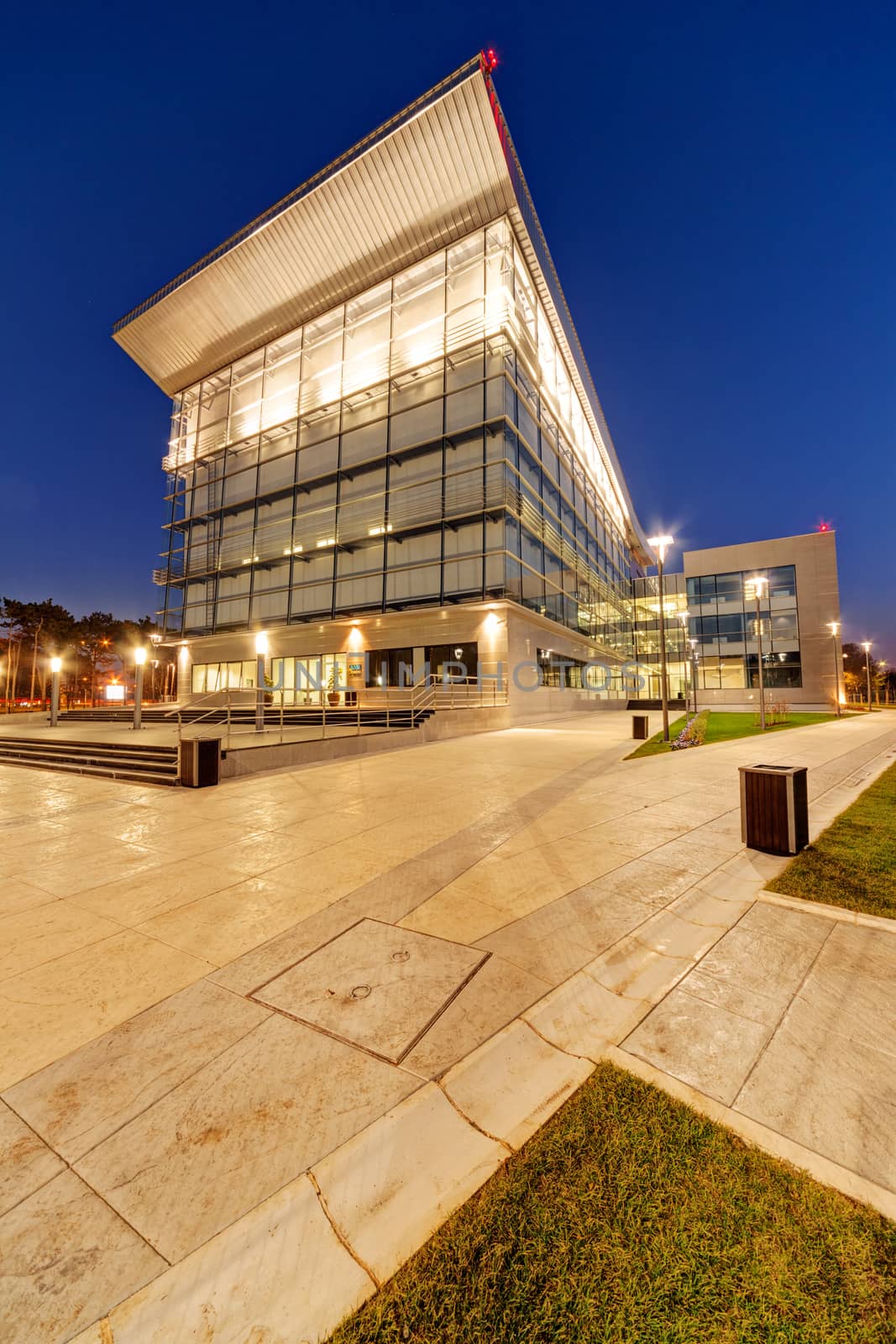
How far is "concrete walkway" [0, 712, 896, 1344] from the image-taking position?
5.79 feet

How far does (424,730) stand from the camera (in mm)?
18188

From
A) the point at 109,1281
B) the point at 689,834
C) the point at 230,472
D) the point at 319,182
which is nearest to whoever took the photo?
the point at 109,1281

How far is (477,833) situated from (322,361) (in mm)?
36636

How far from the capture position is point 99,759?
496 inches

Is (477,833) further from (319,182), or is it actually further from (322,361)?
(319,182)

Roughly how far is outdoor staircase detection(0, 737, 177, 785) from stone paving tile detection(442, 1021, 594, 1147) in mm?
9554

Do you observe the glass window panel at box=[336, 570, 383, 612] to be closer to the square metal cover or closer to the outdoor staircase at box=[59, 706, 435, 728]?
the outdoor staircase at box=[59, 706, 435, 728]

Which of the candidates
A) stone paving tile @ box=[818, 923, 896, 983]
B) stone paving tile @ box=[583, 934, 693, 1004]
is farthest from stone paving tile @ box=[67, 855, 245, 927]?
stone paving tile @ box=[818, 923, 896, 983]

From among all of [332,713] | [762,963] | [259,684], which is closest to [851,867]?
[762,963]

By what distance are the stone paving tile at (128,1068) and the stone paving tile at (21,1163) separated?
0.13 feet

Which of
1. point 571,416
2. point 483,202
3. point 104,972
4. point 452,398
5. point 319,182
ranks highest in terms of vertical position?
point 319,182

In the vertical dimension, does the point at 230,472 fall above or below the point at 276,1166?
above

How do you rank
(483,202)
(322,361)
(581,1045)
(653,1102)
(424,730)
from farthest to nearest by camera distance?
(322,361)
(483,202)
(424,730)
(581,1045)
(653,1102)

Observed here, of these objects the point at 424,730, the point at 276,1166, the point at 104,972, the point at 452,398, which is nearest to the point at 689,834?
the point at 276,1166
